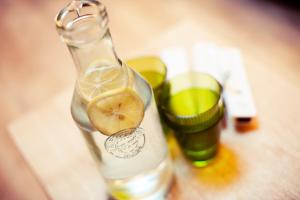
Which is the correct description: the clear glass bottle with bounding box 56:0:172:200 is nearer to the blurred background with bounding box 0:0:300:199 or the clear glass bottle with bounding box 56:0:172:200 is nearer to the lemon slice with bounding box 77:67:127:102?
the lemon slice with bounding box 77:67:127:102

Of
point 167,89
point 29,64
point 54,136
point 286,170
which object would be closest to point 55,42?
point 29,64

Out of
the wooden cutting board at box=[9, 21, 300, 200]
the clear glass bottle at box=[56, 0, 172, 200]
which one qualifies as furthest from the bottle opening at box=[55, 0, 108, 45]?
the wooden cutting board at box=[9, 21, 300, 200]

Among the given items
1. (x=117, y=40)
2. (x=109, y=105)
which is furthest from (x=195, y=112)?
(x=117, y=40)

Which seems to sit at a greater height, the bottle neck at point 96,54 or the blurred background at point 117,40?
the bottle neck at point 96,54

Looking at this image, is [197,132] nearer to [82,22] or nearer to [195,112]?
[195,112]

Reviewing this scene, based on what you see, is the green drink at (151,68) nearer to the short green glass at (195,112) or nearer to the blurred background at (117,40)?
the short green glass at (195,112)

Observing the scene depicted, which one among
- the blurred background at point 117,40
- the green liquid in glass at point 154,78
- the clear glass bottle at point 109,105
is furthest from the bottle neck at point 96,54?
the blurred background at point 117,40
